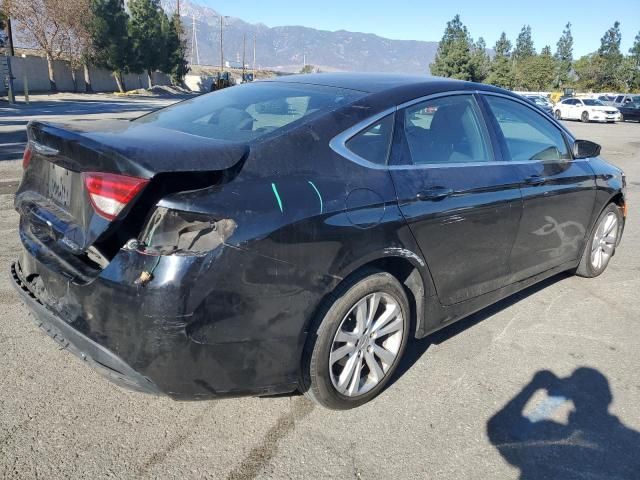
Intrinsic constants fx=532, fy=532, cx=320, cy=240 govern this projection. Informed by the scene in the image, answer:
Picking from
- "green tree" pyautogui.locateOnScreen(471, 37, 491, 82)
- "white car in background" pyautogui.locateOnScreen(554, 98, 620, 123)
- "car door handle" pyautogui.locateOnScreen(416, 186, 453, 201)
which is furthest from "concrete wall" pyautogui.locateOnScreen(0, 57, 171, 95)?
"green tree" pyautogui.locateOnScreen(471, 37, 491, 82)

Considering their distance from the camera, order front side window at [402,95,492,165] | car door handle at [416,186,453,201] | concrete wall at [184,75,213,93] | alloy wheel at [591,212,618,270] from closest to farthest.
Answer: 1. car door handle at [416,186,453,201]
2. front side window at [402,95,492,165]
3. alloy wheel at [591,212,618,270]
4. concrete wall at [184,75,213,93]

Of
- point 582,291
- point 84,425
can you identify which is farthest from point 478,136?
point 84,425

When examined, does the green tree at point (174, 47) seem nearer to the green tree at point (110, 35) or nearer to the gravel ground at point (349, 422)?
the green tree at point (110, 35)

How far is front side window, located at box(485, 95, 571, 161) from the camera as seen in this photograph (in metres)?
3.62

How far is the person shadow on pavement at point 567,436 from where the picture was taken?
248 cm

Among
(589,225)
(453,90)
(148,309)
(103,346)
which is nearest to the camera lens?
(148,309)

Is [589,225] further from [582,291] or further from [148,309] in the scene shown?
[148,309]

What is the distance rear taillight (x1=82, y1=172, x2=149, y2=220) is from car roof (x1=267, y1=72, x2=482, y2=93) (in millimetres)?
1490

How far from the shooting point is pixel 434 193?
2.92 meters

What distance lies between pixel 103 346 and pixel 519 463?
1967mm

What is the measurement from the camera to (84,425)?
2.58 metres

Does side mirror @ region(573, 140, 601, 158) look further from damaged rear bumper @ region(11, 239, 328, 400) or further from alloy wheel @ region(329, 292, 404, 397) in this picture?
damaged rear bumper @ region(11, 239, 328, 400)

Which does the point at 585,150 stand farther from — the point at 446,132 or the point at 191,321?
the point at 191,321

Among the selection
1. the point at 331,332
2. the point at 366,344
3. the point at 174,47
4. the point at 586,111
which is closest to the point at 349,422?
the point at 366,344
